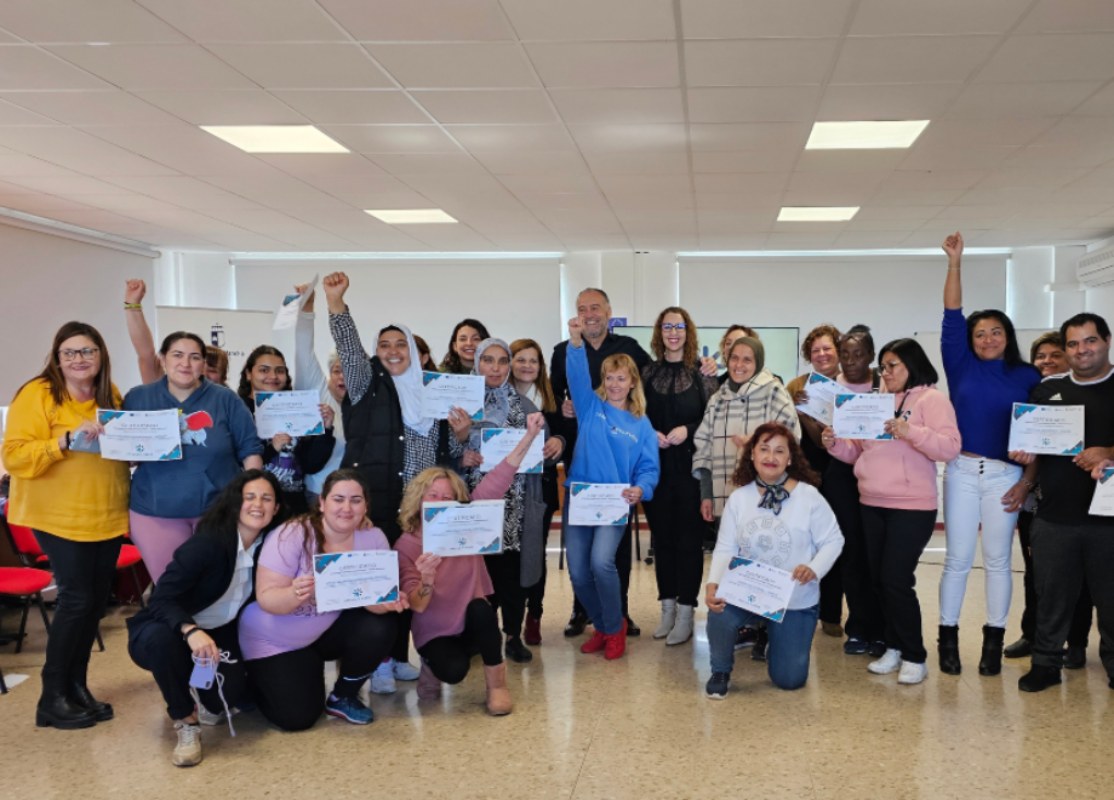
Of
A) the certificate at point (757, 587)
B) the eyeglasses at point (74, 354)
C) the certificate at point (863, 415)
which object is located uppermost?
the eyeglasses at point (74, 354)

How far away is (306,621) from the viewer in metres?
3.21

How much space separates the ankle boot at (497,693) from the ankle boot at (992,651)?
198cm

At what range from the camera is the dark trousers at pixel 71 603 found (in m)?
3.34

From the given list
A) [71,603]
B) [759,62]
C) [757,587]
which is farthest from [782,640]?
[71,603]

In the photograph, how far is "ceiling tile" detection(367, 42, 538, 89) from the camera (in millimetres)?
3898

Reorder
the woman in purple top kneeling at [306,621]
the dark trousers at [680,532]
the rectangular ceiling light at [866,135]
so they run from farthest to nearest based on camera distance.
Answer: the rectangular ceiling light at [866,135] < the dark trousers at [680,532] < the woman in purple top kneeling at [306,621]

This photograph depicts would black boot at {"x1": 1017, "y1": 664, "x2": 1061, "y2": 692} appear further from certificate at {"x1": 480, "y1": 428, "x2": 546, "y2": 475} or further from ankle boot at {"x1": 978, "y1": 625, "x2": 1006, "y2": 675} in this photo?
certificate at {"x1": 480, "y1": 428, "x2": 546, "y2": 475}

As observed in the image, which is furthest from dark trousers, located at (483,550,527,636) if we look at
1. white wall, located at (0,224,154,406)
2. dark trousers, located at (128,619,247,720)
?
white wall, located at (0,224,154,406)

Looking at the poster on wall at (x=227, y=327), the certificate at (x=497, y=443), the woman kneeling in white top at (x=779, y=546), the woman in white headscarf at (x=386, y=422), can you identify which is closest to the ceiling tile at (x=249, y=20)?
the woman in white headscarf at (x=386, y=422)

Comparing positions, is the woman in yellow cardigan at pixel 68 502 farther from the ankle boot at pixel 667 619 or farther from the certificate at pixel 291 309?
the ankle boot at pixel 667 619

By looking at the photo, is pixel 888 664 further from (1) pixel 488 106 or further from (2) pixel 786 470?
(1) pixel 488 106

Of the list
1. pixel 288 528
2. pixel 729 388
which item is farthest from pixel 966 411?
pixel 288 528

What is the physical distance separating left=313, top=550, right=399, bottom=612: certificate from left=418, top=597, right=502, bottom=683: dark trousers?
Answer: 15.0 inches

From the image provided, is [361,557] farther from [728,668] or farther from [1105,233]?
[1105,233]
